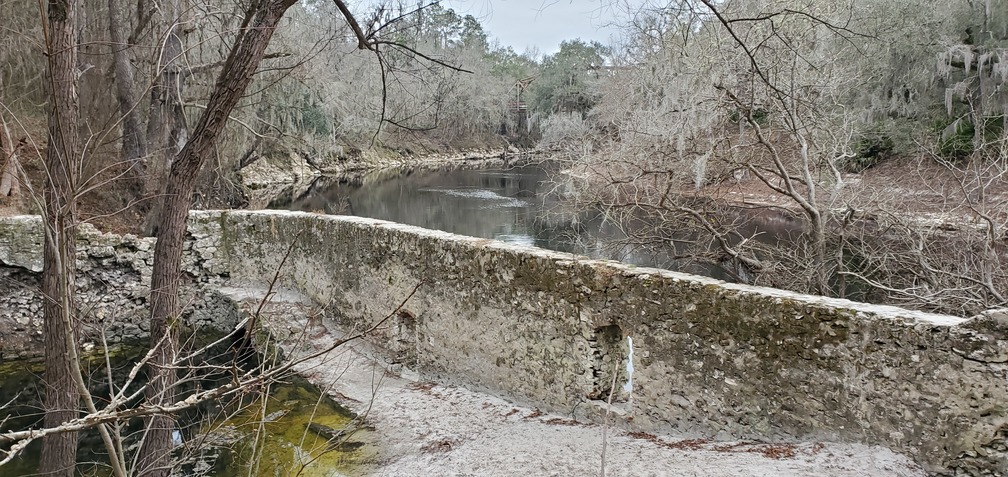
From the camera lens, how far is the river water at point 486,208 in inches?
549

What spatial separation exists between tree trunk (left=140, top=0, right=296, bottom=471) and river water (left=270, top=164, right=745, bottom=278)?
22.2 feet

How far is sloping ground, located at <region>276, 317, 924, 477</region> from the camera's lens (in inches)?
166

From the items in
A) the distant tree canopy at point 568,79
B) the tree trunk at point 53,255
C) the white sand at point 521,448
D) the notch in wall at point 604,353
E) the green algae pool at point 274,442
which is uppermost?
the distant tree canopy at point 568,79

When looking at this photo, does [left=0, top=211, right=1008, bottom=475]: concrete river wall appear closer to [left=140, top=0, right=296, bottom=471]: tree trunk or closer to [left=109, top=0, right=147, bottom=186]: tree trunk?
[left=140, top=0, right=296, bottom=471]: tree trunk

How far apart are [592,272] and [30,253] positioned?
8.91 meters

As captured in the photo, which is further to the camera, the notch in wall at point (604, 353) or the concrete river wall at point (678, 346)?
the notch in wall at point (604, 353)

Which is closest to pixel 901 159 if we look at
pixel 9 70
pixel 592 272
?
pixel 592 272

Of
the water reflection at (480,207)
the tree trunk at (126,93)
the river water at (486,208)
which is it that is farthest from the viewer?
the water reflection at (480,207)

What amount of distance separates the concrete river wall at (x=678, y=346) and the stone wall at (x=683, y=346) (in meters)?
0.01

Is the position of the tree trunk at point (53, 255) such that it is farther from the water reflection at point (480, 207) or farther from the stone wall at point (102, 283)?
the water reflection at point (480, 207)

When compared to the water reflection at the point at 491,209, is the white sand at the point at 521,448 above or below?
below

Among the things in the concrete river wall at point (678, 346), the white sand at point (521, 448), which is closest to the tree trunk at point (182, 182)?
the concrete river wall at point (678, 346)

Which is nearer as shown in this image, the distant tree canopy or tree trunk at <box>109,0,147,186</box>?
tree trunk at <box>109,0,147,186</box>

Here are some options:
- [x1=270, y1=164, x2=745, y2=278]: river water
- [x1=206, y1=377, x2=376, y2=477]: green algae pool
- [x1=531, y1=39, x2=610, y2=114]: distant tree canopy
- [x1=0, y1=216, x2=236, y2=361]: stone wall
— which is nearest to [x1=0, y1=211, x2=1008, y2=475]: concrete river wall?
[x1=206, y1=377, x2=376, y2=477]: green algae pool
